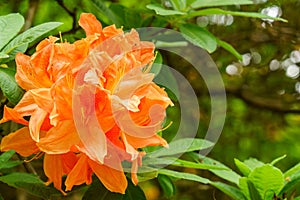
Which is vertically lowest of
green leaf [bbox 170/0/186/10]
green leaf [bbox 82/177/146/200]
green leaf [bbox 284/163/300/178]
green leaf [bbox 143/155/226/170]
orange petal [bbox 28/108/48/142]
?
green leaf [bbox 284/163/300/178]

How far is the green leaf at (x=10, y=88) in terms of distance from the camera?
0.78 meters

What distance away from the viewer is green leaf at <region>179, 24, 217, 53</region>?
1048mm

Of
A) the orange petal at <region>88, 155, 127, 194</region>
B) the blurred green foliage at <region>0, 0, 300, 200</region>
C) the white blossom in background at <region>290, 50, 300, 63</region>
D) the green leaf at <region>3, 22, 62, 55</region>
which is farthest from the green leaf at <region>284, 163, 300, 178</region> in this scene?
the white blossom in background at <region>290, 50, 300, 63</region>

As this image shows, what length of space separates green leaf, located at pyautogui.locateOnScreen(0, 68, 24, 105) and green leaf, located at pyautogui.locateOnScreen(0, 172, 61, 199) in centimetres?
17

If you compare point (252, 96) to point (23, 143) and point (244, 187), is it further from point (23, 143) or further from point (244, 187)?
point (23, 143)

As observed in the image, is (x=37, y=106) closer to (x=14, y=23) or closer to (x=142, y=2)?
(x=14, y=23)

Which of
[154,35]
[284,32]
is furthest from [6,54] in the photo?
[284,32]

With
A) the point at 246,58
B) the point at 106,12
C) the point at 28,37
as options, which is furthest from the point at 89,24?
the point at 246,58

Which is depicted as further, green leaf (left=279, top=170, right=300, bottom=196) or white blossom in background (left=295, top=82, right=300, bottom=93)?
white blossom in background (left=295, top=82, right=300, bottom=93)

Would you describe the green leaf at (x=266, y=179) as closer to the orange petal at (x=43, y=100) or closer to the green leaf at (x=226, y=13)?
the green leaf at (x=226, y=13)

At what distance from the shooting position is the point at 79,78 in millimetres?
712

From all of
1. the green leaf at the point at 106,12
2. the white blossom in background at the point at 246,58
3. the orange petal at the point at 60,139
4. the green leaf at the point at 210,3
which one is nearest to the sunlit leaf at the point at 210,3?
the green leaf at the point at 210,3

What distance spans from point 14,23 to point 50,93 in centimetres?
20

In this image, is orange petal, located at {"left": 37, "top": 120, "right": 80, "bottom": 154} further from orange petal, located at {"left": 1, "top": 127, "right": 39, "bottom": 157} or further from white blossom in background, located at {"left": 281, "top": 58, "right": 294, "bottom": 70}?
white blossom in background, located at {"left": 281, "top": 58, "right": 294, "bottom": 70}
